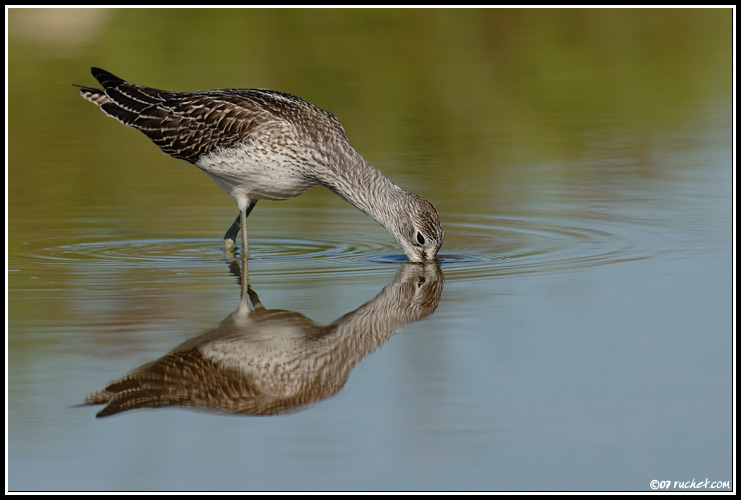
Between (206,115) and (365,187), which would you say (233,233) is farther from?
(365,187)

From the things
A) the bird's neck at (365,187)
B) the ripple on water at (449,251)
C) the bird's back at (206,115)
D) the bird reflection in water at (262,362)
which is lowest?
the bird reflection in water at (262,362)

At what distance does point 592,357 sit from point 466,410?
4.79 ft

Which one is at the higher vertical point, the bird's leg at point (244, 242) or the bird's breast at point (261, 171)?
the bird's breast at point (261, 171)

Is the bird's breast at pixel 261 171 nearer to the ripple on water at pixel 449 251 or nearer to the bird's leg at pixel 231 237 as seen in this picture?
the bird's leg at pixel 231 237

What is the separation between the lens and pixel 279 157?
12609 millimetres

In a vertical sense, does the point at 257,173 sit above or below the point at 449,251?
above

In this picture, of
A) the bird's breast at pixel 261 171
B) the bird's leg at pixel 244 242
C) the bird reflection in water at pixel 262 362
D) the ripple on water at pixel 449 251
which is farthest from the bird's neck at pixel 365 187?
the bird reflection in water at pixel 262 362

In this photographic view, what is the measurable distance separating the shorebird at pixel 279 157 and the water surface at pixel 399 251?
1.43ft

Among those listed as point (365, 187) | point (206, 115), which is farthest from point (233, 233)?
point (365, 187)

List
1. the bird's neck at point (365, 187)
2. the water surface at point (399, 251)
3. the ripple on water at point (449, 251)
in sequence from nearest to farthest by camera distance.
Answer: the water surface at point (399, 251), the ripple on water at point (449, 251), the bird's neck at point (365, 187)

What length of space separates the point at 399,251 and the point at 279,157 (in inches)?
63.4

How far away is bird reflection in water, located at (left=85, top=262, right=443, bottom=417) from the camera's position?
8.27m

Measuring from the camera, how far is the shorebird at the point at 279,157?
12609mm

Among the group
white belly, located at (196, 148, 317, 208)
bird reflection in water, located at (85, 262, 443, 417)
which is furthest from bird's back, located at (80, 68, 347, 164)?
bird reflection in water, located at (85, 262, 443, 417)
